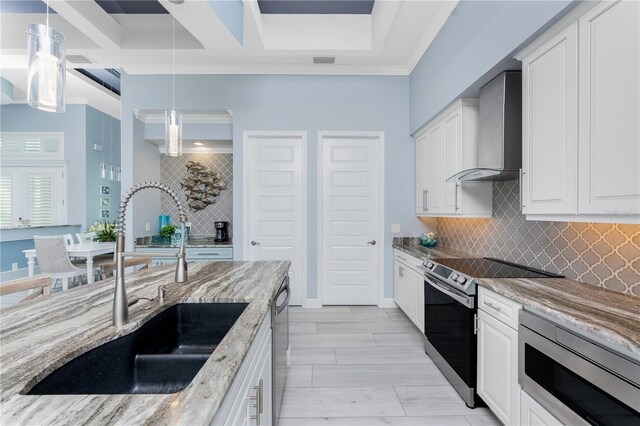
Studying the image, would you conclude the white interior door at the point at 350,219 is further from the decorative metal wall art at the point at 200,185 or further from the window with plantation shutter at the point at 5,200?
the window with plantation shutter at the point at 5,200

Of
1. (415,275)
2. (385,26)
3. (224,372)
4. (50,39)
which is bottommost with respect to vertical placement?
(415,275)

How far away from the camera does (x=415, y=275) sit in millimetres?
3160

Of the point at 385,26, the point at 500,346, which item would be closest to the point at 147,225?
the point at 385,26

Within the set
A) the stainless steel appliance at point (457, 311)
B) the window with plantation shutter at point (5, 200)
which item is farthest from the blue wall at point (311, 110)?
the window with plantation shutter at point (5, 200)

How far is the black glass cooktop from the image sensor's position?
206 cm

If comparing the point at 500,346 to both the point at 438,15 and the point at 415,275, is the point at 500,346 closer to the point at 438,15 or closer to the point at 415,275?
the point at 415,275

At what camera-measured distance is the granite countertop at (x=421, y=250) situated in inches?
119

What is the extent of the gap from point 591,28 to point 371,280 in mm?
3301

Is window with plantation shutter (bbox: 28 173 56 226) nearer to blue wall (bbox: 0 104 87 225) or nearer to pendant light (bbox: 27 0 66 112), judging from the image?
blue wall (bbox: 0 104 87 225)

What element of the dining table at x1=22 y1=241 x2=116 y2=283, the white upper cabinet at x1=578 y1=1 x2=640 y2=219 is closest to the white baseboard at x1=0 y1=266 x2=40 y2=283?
the dining table at x1=22 y1=241 x2=116 y2=283

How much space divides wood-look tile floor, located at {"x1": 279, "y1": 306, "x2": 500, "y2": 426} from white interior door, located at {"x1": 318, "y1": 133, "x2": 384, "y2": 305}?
2.01 ft

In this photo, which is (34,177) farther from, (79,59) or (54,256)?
(79,59)

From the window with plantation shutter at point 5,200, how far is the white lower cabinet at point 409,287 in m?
7.98

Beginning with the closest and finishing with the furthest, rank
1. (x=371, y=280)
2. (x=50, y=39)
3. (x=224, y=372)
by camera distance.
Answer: (x=224, y=372)
(x=50, y=39)
(x=371, y=280)
